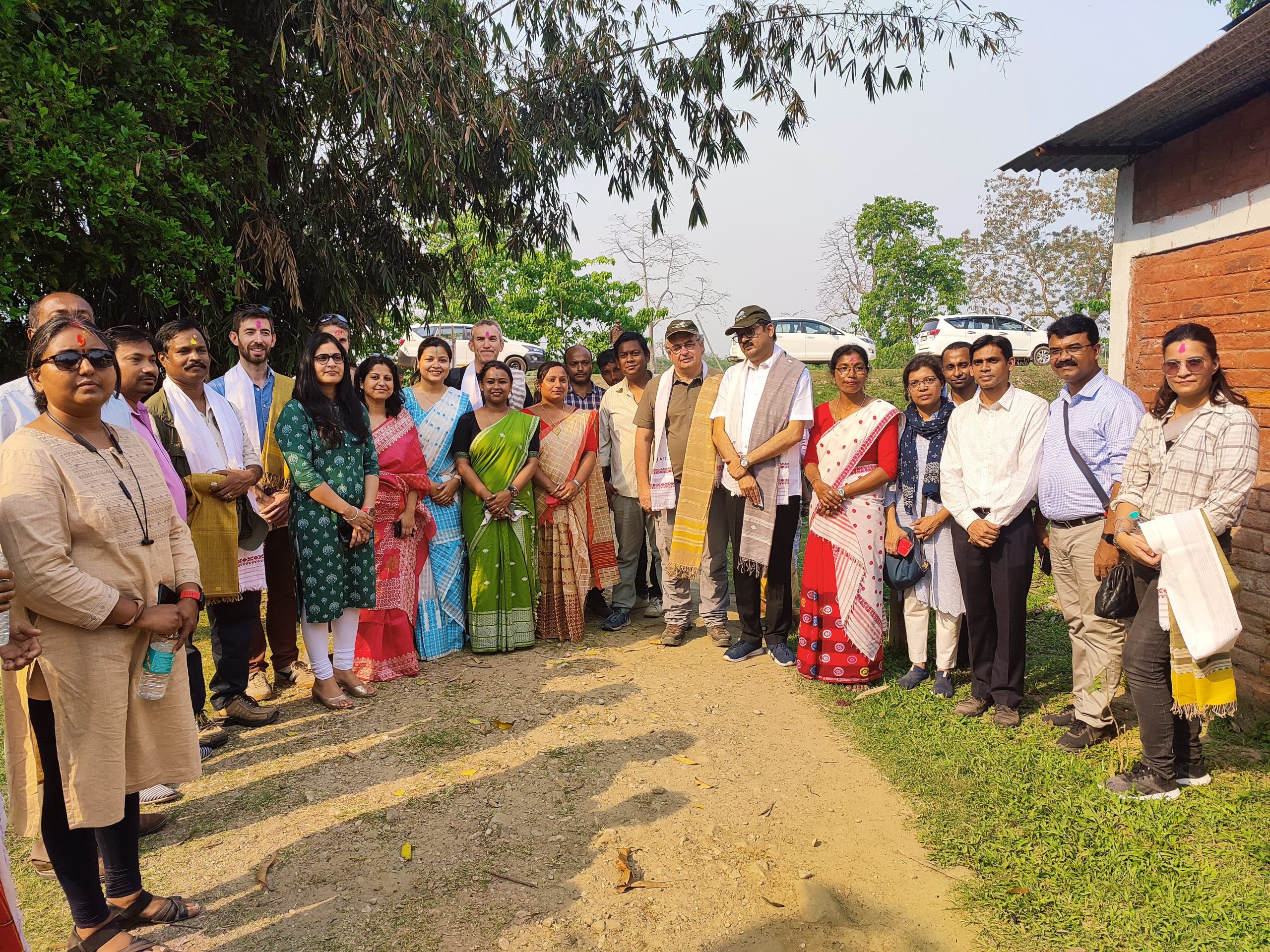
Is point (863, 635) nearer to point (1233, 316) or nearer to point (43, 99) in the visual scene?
point (1233, 316)

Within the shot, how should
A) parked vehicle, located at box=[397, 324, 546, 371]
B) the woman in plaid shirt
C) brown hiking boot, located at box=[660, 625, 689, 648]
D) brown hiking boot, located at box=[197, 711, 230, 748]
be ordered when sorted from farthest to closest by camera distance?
1. parked vehicle, located at box=[397, 324, 546, 371]
2. brown hiking boot, located at box=[660, 625, 689, 648]
3. brown hiking boot, located at box=[197, 711, 230, 748]
4. the woman in plaid shirt

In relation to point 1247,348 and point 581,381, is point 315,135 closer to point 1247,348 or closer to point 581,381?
point 581,381

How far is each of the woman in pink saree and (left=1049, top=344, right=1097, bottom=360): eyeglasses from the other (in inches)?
135

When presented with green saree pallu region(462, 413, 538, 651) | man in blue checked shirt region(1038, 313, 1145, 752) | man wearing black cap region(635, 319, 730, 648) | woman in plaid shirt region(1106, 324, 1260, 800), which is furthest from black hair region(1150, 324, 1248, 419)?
green saree pallu region(462, 413, 538, 651)

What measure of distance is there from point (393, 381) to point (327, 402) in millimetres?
539

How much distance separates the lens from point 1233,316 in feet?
13.7

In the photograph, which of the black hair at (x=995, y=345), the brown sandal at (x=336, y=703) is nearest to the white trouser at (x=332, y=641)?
the brown sandal at (x=336, y=703)

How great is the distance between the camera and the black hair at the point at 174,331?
401cm

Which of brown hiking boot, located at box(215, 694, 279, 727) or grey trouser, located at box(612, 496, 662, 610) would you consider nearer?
brown hiking boot, located at box(215, 694, 279, 727)

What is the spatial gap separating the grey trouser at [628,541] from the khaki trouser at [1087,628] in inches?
108

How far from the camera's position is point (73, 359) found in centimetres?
241

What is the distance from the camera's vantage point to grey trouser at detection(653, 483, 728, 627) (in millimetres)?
5344

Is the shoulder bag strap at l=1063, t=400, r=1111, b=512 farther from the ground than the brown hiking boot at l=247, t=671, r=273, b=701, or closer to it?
farther from the ground

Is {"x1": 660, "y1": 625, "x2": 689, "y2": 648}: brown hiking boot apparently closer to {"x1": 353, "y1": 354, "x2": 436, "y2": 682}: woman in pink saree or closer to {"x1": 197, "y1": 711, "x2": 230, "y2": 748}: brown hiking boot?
{"x1": 353, "y1": 354, "x2": 436, "y2": 682}: woman in pink saree
